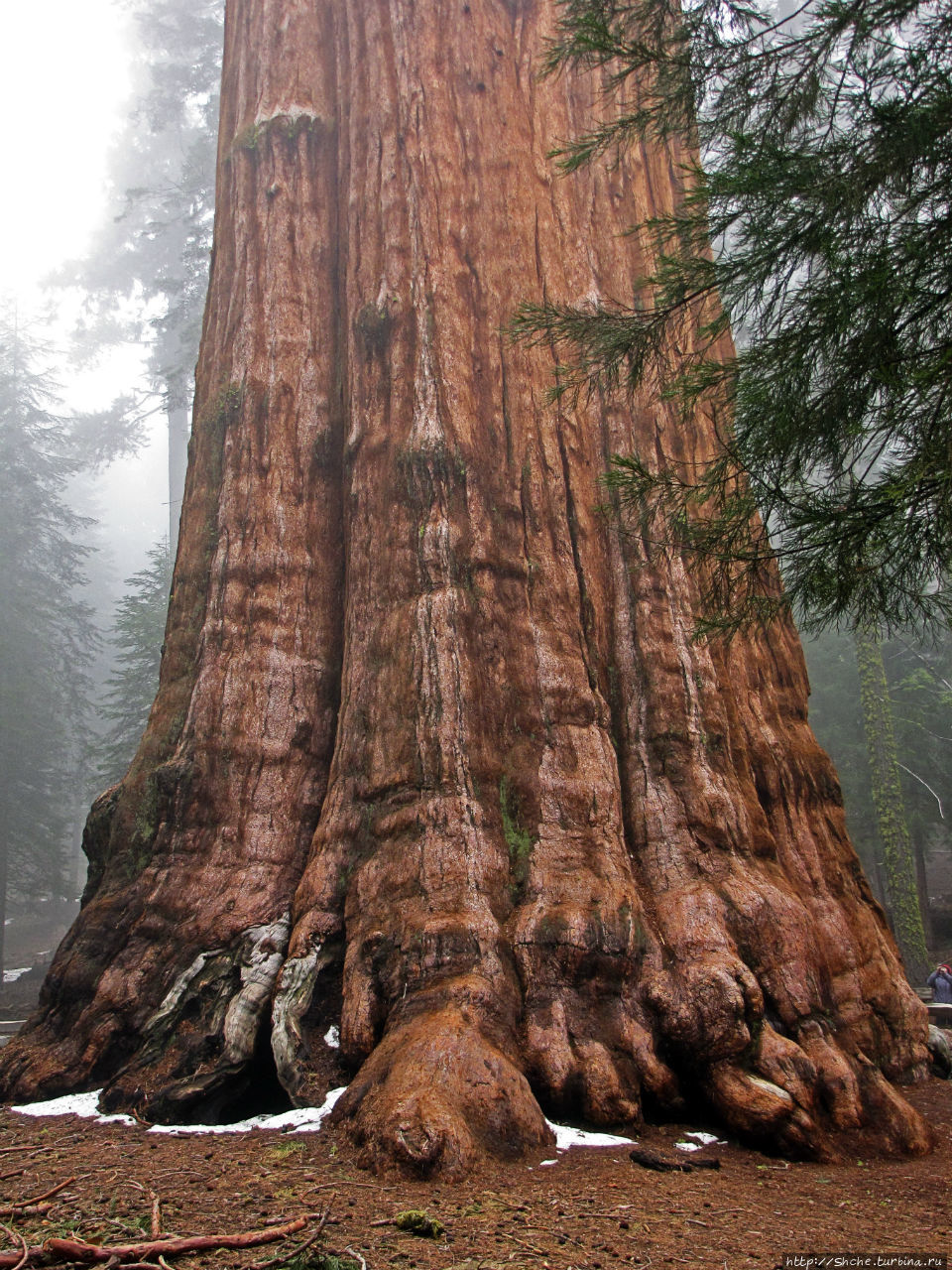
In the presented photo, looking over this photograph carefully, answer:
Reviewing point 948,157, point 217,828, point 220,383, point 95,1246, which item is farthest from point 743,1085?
point 220,383

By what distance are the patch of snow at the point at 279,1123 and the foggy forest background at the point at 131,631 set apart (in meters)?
13.5

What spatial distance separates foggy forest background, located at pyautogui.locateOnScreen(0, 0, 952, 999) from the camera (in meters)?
19.9

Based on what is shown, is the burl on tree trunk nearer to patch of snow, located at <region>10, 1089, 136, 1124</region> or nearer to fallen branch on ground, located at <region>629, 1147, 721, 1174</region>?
patch of snow, located at <region>10, 1089, 136, 1124</region>

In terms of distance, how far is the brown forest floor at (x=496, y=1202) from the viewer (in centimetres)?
287

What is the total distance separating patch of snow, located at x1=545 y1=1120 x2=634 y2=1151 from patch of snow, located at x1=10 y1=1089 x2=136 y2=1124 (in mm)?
2329

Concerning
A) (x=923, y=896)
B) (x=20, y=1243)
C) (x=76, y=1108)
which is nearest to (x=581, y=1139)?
(x=20, y=1243)

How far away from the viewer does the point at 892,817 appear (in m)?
15.2

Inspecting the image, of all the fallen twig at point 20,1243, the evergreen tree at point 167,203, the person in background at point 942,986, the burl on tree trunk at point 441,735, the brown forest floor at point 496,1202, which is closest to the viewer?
the fallen twig at point 20,1243

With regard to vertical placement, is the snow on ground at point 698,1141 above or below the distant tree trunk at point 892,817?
below

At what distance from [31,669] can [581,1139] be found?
24.2m

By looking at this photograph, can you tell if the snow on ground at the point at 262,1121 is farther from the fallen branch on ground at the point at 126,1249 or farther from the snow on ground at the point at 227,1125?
the fallen branch on ground at the point at 126,1249

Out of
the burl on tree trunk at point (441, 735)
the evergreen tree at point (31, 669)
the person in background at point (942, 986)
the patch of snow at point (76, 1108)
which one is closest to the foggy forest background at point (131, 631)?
the evergreen tree at point (31, 669)

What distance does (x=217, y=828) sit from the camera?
19.6 feet

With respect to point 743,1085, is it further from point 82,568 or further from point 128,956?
point 82,568
